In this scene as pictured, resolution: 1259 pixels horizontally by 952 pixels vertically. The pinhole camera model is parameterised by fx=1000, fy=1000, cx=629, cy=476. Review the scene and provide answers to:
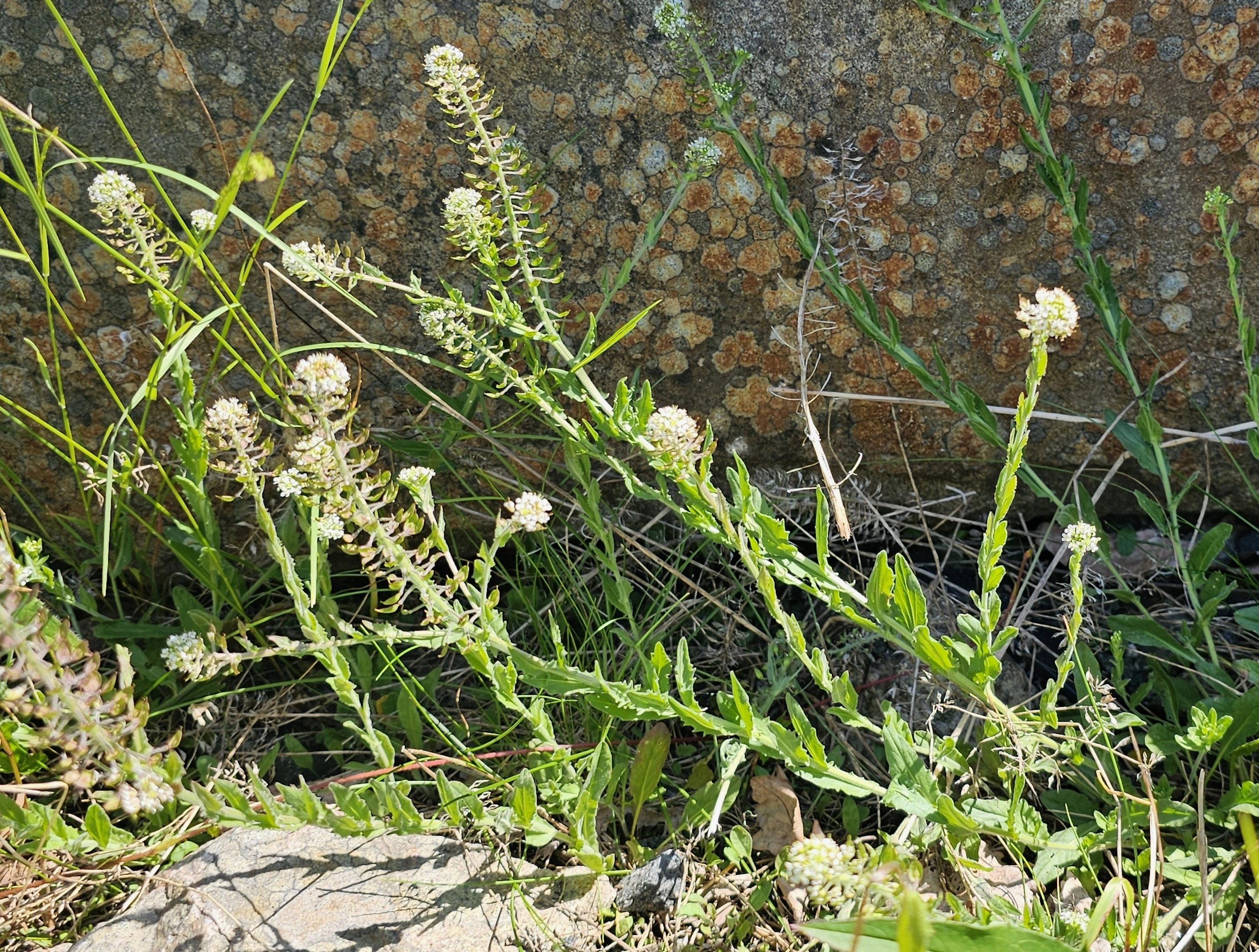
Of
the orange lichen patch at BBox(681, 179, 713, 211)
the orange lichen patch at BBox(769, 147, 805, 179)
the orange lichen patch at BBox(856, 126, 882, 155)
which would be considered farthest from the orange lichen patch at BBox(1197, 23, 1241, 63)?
the orange lichen patch at BBox(681, 179, 713, 211)

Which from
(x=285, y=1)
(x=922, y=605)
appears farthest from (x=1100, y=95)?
(x=285, y=1)

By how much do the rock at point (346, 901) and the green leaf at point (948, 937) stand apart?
2.10ft

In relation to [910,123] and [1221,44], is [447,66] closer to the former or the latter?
[910,123]

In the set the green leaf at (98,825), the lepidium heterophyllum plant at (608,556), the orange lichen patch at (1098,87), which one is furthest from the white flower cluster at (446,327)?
the orange lichen patch at (1098,87)

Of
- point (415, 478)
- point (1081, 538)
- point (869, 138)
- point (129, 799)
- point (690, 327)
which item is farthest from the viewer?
point (690, 327)

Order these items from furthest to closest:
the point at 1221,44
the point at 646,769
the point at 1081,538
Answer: the point at 1221,44 < the point at 646,769 < the point at 1081,538

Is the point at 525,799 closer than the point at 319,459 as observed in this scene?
No

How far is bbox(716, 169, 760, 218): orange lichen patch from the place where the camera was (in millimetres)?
2283

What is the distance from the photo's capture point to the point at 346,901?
1.86m

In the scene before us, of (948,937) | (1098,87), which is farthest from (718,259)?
(948,937)

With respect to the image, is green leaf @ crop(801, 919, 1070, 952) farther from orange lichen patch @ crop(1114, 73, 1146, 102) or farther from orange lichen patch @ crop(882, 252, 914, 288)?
orange lichen patch @ crop(1114, 73, 1146, 102)

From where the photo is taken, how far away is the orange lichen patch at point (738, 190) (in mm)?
2283

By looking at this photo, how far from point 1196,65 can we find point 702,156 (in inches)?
43.1

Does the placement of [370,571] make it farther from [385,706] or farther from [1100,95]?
[1100,95]
